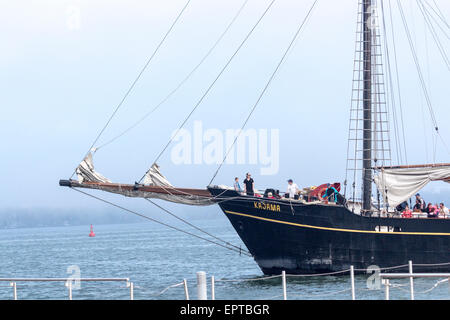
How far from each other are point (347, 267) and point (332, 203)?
8.57 ft

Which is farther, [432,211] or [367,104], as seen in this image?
[367,104]

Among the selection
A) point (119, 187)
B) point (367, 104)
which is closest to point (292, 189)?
point (367, 104)

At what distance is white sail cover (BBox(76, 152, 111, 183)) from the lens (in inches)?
1180

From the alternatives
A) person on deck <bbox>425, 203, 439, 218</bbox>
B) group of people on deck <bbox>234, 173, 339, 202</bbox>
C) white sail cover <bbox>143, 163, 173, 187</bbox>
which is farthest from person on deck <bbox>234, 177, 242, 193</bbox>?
person on deck <bbox>425, 203, 439, 218</bbox>

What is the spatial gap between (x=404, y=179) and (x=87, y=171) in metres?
13.1

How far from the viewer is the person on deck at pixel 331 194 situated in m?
30.2

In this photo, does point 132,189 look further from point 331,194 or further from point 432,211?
point 432,211

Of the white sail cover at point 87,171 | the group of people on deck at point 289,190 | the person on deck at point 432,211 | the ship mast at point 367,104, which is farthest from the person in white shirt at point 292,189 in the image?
the white sail cover at point 87,171

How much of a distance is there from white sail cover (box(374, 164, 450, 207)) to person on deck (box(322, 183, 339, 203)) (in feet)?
7.78

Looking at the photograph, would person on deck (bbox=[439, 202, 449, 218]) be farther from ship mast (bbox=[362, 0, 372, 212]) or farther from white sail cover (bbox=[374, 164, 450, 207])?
ship mast (bbox=[362, 0, 372, 212])

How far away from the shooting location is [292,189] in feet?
99.3
